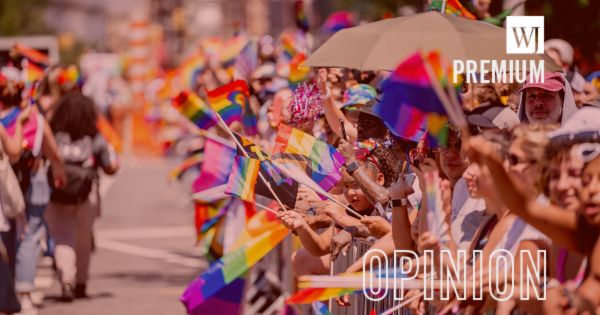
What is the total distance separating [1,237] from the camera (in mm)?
12031

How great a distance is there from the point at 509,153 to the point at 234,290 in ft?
15.4

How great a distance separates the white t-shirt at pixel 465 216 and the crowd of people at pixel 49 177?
519cm

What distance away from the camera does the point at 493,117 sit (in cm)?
789

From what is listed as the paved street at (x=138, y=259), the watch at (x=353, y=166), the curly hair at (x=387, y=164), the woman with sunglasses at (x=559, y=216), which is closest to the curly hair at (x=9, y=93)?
the paved street at (x=138, y=259)

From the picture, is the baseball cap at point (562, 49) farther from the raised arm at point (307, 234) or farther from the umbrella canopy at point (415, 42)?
the raised arm at point (307, 234)

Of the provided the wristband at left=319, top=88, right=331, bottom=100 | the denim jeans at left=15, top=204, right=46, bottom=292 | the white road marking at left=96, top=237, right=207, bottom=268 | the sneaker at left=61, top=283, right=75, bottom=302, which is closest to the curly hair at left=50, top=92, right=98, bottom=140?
the denim jeans at left=15, top=204, right=46, bottom=292

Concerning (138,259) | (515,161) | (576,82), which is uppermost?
(515,161)

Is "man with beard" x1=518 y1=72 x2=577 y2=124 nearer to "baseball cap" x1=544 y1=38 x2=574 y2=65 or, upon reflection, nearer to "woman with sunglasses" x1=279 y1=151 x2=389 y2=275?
"woman with sunglasses" x1=279 y1=151 x2=389 y2=275

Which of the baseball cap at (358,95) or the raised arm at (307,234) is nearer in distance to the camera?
the raised arm at (307,234)

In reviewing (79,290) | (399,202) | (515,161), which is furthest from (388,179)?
(79,290)

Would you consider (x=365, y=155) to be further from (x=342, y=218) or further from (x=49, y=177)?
(x=49, y=177)

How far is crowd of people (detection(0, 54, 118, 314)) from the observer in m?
12.2

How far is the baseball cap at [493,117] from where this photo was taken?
7.66 meters

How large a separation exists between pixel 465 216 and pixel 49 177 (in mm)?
7470
